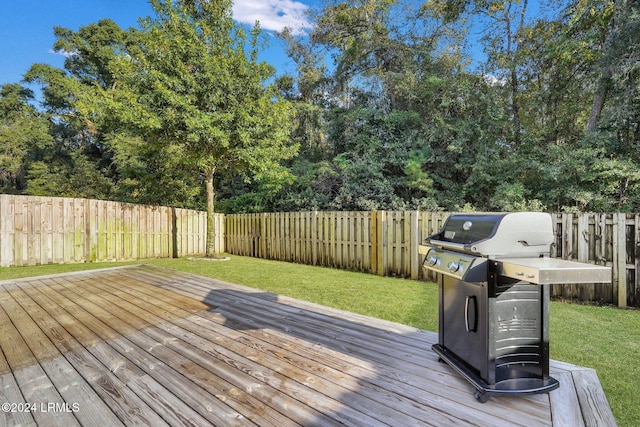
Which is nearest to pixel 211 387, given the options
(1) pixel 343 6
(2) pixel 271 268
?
(2) pixel 271 268

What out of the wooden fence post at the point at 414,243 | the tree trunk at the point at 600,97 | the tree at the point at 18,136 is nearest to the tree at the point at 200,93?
the wooden fence post at the point at 414,243

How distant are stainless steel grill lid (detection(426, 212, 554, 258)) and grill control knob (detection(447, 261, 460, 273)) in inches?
3.6

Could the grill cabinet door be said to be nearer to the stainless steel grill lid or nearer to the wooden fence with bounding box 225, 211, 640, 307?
the stainless steel grill lid

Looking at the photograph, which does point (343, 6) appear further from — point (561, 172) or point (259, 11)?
point (561, 172)

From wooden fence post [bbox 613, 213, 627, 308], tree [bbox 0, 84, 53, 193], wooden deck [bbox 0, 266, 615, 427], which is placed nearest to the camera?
wooden deck [bbox 0, 266, 615, 427]

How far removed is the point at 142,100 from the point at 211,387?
23.8ft

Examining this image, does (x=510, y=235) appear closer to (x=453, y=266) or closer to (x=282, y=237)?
(x=453, y=266)

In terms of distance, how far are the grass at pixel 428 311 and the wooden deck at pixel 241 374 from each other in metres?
0.38

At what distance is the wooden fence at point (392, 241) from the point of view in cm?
359

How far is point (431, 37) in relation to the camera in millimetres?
10148

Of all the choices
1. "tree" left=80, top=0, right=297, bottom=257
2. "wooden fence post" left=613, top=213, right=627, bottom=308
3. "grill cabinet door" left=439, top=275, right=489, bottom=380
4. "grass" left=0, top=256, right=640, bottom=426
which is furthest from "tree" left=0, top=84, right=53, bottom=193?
"wooden fence post" left=613, top=213, right=627, bottom=308

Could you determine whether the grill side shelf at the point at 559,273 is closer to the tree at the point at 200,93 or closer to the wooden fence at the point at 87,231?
the tree at the point at 200,93

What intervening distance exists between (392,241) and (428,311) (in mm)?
2161

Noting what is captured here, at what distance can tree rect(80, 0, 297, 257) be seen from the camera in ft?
21.9
